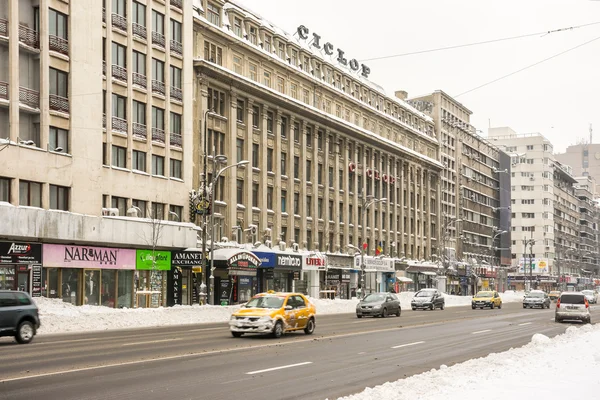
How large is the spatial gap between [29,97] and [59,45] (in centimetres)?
386

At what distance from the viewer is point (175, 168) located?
53.9 meters

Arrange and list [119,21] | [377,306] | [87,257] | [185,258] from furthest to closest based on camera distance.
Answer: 1. [185,258]
2. [119,21]
3. [87,257]
4. [377,306]

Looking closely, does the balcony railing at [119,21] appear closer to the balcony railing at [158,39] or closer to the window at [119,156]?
the balcony railing at [158,39]

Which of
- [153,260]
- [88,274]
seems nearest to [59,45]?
[88,274]

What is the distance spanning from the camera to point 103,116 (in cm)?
4747

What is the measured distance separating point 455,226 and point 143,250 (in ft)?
239

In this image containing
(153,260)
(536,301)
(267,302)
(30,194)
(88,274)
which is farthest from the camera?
(536,301)

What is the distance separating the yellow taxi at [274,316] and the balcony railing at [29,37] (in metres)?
22.9

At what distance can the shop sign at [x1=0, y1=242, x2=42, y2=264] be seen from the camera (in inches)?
1553

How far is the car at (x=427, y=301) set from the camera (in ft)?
191

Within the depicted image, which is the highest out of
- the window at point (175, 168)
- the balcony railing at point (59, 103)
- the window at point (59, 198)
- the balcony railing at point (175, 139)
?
the balcony railing at point (59, 103)

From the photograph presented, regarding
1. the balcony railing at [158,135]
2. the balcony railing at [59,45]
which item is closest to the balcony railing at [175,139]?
the balcony railing at [158,135]

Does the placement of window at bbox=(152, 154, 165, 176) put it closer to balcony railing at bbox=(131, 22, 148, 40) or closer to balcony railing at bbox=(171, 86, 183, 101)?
balcony railing at bbox=(171, 86, 183, 101)

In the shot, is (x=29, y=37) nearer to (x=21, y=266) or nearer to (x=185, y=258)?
(x=21, y=266)
